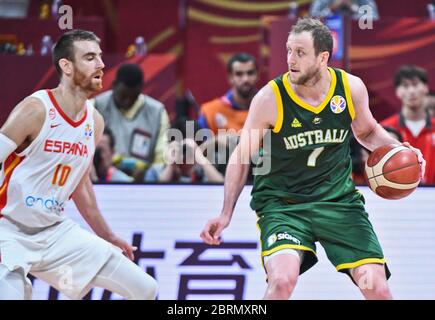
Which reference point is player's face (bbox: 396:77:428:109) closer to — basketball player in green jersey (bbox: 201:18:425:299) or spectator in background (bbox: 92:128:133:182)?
spectator in background (bbox: 92:128:133:182)

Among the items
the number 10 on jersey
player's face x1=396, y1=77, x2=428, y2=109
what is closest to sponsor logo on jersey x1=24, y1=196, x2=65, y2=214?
the number 10 on jersey

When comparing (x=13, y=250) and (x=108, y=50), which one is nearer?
(x=13, y=250)

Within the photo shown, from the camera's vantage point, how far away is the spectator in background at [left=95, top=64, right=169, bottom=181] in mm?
7816

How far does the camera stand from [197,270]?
6.38 meters

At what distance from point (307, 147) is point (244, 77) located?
9.96ft

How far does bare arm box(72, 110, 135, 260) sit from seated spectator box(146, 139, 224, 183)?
5.50ft

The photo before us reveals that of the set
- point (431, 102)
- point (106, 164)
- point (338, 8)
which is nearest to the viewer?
point (106, 164)

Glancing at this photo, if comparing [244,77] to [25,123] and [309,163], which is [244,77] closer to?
[309,163]

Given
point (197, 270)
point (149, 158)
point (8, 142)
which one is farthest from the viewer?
point (149, 158)

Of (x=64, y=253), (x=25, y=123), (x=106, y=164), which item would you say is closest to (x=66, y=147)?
(x=25, y=123)

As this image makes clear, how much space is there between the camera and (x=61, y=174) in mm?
5102
